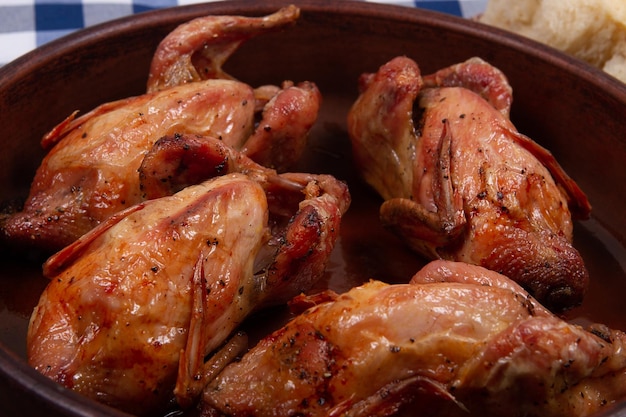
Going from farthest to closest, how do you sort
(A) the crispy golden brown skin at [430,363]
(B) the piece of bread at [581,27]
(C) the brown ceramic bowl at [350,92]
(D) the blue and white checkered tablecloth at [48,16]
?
(D) the blue and white checkered tablecloth at [48,16] < (B) the piece of bread at [581,27] < (C) the brown ceramic bowl at [350,92] < (A) the crispy golden brown skin at [430,363]

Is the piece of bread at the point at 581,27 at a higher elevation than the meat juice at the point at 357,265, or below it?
higher

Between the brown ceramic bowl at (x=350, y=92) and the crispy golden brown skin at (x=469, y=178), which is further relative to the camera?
the brown ceramic bowl at (x=350, y=92)

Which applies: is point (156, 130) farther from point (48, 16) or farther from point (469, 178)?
point (48, 16)

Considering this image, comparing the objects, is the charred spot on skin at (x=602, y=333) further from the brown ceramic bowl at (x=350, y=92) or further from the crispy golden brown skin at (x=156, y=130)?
the crispy golden brown skin at (x=156, y=130)

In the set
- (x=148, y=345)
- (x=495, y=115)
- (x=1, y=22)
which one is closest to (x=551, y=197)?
(x=495, y=115)

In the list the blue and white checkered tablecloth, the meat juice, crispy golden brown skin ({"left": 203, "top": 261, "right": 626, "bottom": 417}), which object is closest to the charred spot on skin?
crispy golden brown skin ({"left": 203, "top": 261, "right": 626, "bottom": 417})

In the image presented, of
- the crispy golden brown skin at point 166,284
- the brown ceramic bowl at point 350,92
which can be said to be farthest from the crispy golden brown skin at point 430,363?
the brown ceramic bowl at point 350,92
